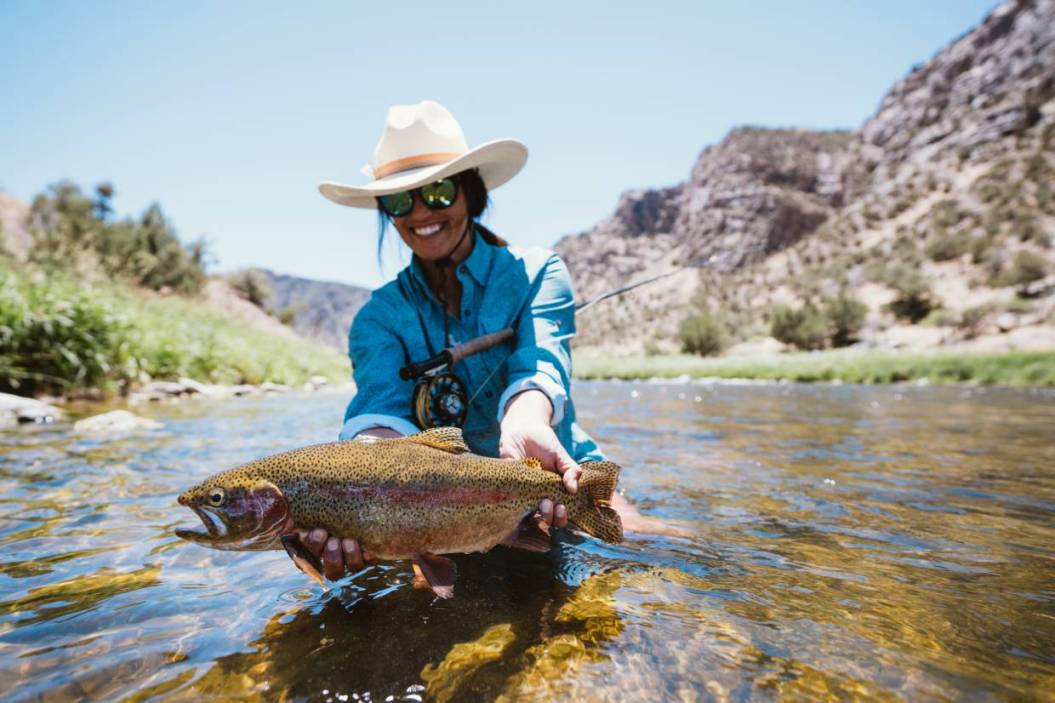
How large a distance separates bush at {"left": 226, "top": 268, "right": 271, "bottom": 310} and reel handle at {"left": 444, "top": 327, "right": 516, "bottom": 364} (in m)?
50.8

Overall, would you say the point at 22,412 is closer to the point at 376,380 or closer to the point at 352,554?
the point at 376,380

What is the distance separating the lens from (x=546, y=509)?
272cm

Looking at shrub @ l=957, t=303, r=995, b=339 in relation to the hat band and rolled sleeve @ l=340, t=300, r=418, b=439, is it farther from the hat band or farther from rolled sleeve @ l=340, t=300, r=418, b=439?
rolled sleeve @ l=340, t=300, r=418, b=439

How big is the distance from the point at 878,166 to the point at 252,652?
95428 mm

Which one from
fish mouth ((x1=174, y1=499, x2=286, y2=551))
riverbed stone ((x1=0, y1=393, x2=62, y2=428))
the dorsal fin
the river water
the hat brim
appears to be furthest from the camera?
riverbed stone ((x1=0, y1=393, x2=62, y2=428))

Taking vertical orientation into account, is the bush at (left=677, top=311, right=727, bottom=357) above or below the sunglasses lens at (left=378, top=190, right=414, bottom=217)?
below

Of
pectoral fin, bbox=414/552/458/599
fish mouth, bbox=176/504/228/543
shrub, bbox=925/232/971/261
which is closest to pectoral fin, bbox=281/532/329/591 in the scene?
fish mouth, bbox=176/504/228/543

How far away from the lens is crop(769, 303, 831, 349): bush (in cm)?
4156

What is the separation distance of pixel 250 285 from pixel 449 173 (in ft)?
169

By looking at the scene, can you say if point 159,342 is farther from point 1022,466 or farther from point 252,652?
point 1022,466

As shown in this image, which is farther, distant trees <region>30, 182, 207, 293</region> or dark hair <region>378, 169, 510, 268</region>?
distant trees <region>30, 182, 207, 293</region>

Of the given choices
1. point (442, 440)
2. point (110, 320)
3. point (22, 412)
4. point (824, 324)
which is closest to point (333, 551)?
point (442, 440)

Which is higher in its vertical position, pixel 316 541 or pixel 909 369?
pixel 316 541

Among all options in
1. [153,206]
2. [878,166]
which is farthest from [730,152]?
[153,206]
